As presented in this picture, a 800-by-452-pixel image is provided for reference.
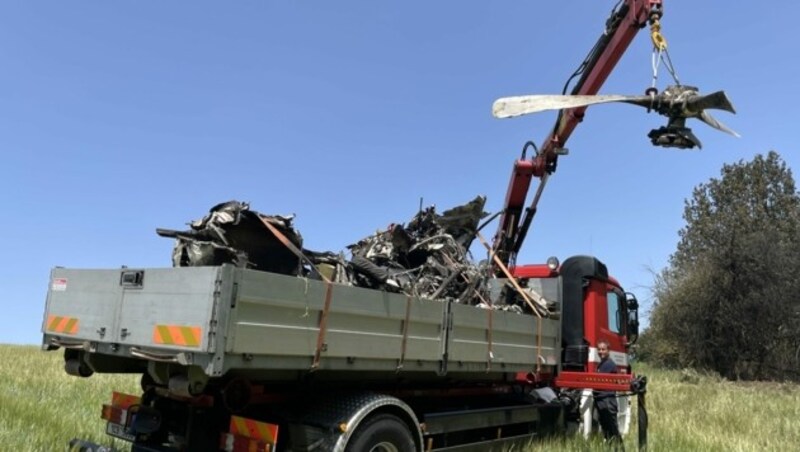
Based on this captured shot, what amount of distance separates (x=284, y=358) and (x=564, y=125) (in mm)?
6940

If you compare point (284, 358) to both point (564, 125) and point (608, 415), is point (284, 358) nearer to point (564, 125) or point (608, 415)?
point (608, 415)

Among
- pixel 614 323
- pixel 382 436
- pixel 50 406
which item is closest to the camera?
pixel 382 436

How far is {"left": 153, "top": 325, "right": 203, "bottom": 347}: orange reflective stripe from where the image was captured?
4111 millimetres

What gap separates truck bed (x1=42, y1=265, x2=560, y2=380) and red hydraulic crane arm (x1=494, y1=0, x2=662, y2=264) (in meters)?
4.70

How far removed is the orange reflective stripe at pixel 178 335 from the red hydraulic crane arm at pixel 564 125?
6502 millimetres

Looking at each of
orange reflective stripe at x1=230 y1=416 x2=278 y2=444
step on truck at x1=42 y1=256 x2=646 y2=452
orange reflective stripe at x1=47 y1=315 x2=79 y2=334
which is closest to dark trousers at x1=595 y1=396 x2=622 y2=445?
step on truck at x1=42 y1=256 x2=646 y2=452

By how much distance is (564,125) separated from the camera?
1000 centimetres

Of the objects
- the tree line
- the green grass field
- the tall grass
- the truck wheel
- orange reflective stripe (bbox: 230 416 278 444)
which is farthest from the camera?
the tree line

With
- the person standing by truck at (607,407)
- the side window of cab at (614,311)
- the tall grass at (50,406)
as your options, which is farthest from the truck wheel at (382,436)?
the side window of cab at (614,311)

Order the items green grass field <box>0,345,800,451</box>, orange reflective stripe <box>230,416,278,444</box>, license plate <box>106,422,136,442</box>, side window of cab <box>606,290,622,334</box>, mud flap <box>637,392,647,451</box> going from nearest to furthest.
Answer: orange reflective stripe <box>230,416,278,444</box> < license plate <box>106,422,136,442</box> < green grass field <box>0,345,800,451</box> < mud flap <box>637,392,647,451</box> < side window of cab <box>606,290,622,334</box>

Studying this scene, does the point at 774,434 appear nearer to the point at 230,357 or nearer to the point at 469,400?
the point at 469,400

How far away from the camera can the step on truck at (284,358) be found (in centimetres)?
427

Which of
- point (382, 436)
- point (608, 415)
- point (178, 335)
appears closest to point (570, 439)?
point (608, 415)

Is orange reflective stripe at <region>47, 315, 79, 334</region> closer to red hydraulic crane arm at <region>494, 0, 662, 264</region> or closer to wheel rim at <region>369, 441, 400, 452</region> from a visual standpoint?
wheel rim at <region>369, 441, 400, 452</region>
